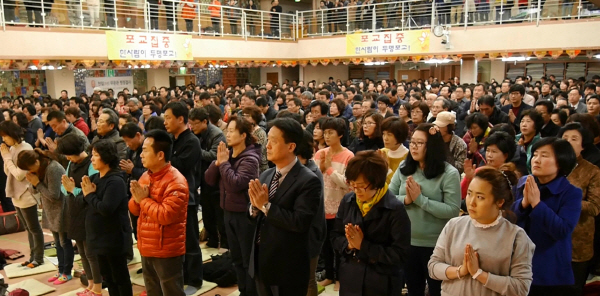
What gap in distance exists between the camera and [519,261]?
2.08 m

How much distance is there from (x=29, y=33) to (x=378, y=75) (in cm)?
1349

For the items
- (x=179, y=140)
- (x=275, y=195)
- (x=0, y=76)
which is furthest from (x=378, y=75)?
(x=275, y=195)

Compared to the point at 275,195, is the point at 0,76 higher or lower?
higher

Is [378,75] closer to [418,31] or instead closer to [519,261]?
[418,31]

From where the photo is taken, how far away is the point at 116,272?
11.7 ft

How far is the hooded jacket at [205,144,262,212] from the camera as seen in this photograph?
3.41 m

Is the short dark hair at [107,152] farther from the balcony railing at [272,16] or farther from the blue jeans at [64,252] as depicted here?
the balcony railing at [272,16]

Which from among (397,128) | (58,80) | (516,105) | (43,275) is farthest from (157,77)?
(397,128)

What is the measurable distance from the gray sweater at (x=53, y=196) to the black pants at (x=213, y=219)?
1326 millimetres

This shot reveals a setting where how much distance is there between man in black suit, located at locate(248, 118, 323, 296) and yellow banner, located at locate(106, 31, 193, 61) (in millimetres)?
→ 9584

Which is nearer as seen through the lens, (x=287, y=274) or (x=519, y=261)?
Answer: (x=519, y=261)

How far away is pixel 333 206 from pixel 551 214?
1.68 meters

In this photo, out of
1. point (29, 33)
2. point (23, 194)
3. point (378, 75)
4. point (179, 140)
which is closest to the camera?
point (179, 140)

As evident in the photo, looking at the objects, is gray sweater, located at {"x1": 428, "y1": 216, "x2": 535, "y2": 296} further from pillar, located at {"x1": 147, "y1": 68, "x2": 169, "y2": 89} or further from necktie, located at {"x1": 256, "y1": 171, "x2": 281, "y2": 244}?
pillar, located at {"x1": 147, "y1": 68, "x2": 169, "y2": 89}
